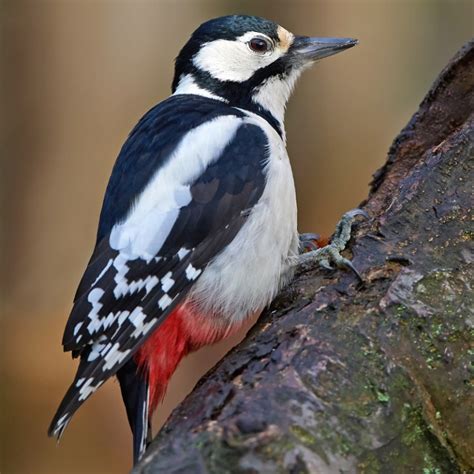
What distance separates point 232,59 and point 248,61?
6 centimetres

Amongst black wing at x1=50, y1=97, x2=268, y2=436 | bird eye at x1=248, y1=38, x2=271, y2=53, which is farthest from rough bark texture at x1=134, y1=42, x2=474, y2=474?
bird eye at x1=248, y1=38, x2=271, y2=53

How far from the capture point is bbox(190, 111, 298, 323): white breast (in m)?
2.67

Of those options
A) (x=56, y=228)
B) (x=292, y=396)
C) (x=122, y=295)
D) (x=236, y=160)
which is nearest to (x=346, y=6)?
(x=56, y=228)

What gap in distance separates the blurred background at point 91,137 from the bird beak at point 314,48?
2.84 m

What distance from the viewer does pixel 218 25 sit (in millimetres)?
3279

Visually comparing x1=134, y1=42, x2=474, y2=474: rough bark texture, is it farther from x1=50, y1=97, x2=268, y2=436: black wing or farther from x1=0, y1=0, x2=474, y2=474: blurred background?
x1=0, y1=0, x2=474, y2=474: blurred background

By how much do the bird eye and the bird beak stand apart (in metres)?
0.10

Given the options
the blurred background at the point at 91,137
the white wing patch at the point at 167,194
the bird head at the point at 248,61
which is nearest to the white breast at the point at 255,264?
the white wing patch at the point at 167,194

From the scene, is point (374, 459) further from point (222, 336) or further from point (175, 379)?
point (175, 379)

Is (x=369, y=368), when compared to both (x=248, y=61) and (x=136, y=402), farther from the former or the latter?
(x=248, y=61)

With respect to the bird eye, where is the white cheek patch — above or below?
below

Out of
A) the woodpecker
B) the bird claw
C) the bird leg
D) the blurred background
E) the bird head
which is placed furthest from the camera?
the blurred background

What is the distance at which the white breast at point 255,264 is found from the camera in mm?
Result: 2674

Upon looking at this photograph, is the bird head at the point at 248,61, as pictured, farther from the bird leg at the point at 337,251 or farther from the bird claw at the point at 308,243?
the bird leg at the point at 337,251
